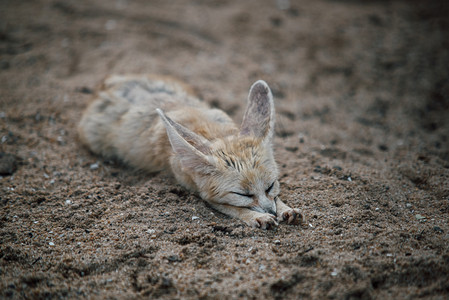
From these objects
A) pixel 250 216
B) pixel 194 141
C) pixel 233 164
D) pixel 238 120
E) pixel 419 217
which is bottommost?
pixel 250 216

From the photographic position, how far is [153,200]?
142 inches

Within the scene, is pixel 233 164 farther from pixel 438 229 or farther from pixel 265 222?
pixel 438 229

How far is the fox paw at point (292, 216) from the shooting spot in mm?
3207

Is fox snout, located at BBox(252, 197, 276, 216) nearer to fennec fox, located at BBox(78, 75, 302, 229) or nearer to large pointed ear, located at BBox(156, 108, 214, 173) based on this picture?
fennec fox, located at BBox(78, 75, 302, 229)

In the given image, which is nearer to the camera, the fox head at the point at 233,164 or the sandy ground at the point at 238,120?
the sandy ground at the point at 238,120

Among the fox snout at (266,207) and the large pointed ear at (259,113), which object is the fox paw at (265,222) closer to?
the fox snout at (266,207)

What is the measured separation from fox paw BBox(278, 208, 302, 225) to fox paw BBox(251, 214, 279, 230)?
4.1 inches

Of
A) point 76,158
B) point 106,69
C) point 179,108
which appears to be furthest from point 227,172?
point 106,69

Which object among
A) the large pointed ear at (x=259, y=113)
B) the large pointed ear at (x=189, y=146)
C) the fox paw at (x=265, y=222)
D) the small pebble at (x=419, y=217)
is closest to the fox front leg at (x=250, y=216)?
the fox paw at (x=265, y=222)

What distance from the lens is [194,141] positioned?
11.7 feet

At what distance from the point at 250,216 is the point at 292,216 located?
400mm

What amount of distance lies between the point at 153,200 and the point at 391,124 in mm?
3915

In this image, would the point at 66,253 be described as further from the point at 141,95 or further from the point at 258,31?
the point at 258,31

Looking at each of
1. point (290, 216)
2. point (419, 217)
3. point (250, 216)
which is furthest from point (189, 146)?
point (419, 217)
